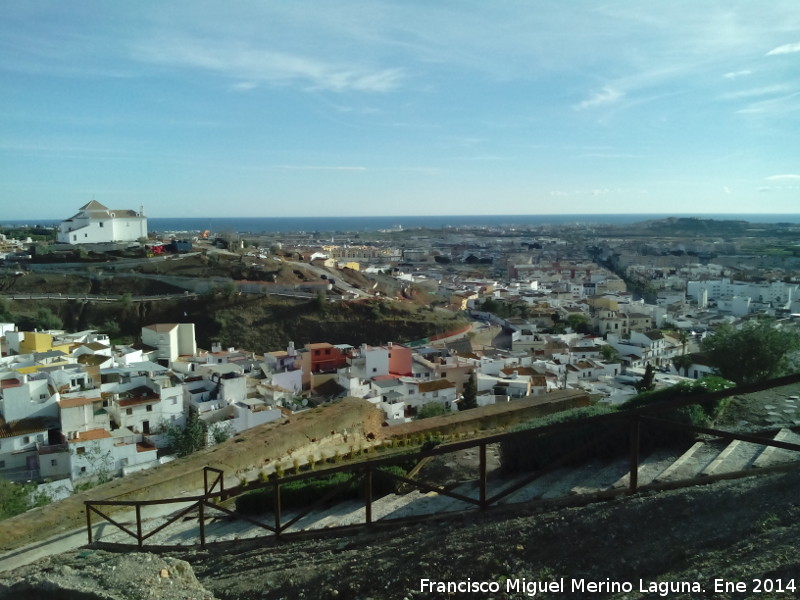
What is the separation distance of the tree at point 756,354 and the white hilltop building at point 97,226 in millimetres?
39243

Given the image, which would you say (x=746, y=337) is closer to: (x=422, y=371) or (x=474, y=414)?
(x=474, y=414)

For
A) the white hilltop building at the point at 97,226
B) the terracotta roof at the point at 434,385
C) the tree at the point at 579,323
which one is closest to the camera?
the terracotta roof at the point at 434,385

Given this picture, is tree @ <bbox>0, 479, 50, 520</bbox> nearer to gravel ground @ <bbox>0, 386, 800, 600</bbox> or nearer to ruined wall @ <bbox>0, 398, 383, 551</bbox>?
ruined wall @ <bbox>0, 398, 383, 551</bbox>

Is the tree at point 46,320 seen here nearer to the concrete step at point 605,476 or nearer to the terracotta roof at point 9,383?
the terracotta roof at point 9,383

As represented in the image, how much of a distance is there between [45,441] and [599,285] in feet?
158

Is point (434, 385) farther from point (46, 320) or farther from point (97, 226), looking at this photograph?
point (97, 226)

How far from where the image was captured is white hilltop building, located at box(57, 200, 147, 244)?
40.9 metres

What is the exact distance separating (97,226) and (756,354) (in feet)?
133

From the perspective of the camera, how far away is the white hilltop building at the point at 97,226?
40.9 meters

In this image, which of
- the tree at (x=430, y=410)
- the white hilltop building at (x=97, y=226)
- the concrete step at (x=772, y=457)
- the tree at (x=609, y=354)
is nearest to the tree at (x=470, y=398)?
the tree at (x=430, y=410)

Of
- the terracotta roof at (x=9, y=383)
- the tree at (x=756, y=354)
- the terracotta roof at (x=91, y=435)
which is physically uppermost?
the tree at (x=756, y=354)

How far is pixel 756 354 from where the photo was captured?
10.9m

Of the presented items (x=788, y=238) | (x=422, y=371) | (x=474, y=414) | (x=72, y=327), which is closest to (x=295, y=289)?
(x=72, y=327)

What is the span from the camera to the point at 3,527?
6805mm
